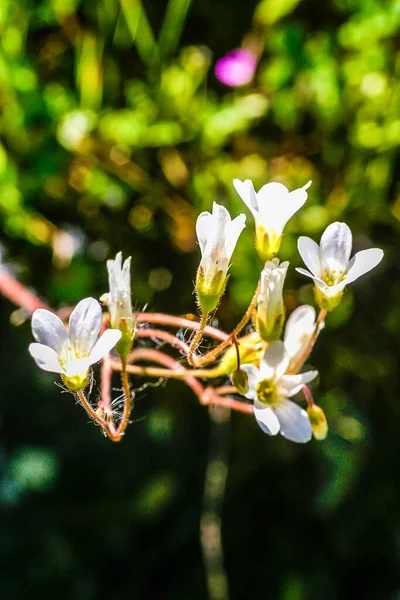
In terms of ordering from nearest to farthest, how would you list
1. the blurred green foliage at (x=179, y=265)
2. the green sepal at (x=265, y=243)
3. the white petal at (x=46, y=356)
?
the white petal at (x=46, y=356) < the green sepal at (x=265, y=243) < the blurred green foliage at (x=179, y=265)

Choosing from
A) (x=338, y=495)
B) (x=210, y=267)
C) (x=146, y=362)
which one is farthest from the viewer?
(x=338, y=495)

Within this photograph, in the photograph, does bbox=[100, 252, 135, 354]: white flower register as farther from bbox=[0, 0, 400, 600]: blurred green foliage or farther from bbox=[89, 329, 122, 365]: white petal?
bbox=[0, 0, 400, 600]: blurred green foliage

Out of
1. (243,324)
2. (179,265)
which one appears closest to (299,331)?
(243,324)

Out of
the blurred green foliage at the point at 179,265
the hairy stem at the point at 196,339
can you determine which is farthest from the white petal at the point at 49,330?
the blurred green foliage at the point at 179,265

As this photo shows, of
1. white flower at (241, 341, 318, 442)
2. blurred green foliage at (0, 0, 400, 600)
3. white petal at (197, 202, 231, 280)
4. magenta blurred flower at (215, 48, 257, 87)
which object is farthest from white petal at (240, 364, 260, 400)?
magenta blurred flower at (215, 48, 257, 87)

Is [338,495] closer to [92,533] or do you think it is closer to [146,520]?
[146,520]

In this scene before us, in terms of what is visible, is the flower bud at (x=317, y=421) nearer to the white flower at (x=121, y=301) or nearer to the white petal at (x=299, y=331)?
the white petal at (x=299, y=331)

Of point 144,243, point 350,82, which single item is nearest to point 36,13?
point 144,243
